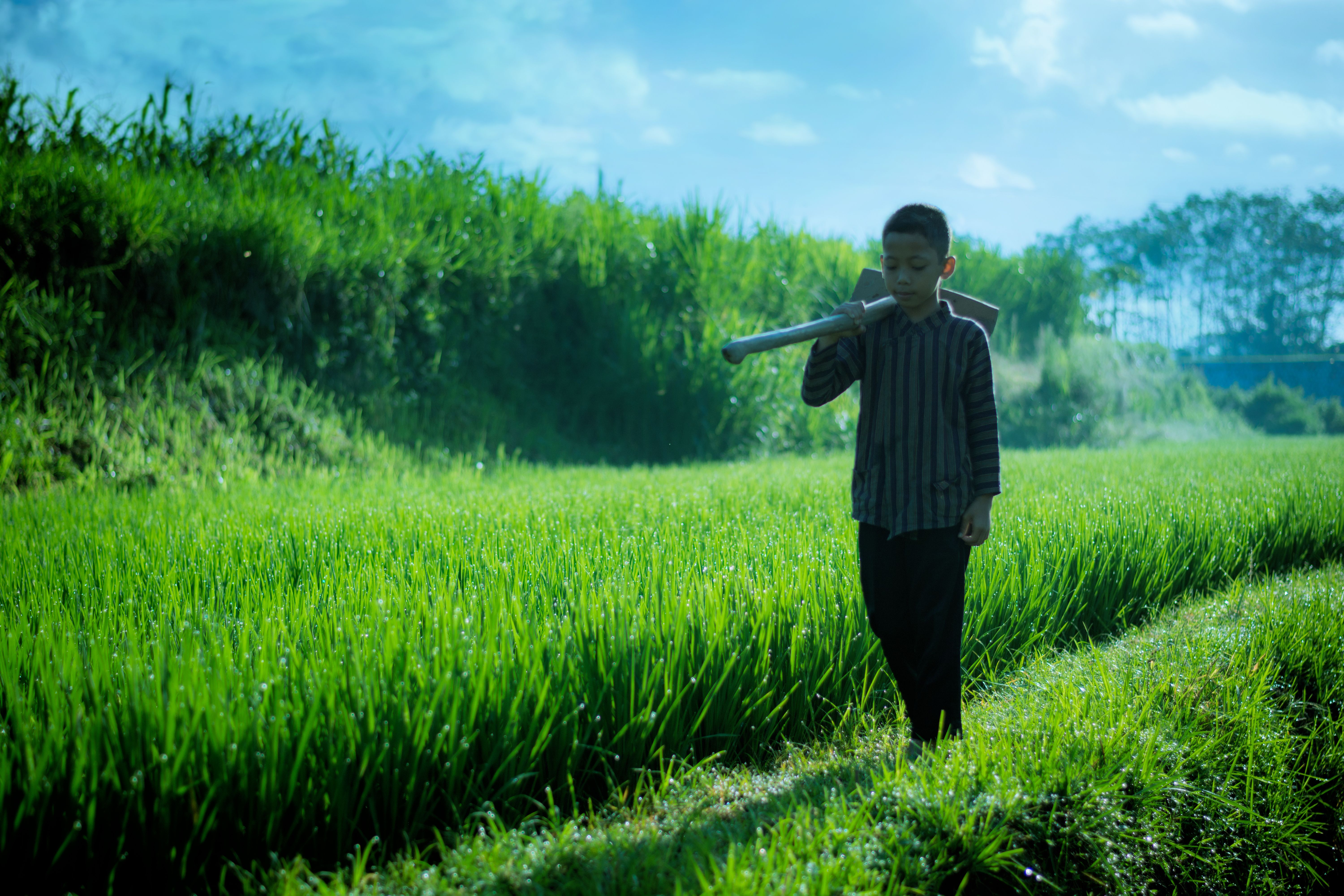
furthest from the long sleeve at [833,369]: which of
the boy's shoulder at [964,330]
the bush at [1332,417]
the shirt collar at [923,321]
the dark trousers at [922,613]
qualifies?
the bush at [1332,417]

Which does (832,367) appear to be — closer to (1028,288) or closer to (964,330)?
(964,330)

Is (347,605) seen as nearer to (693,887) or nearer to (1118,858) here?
(693,887)

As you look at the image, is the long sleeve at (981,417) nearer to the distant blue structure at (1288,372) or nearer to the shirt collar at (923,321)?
the shirt collar at (923,321)

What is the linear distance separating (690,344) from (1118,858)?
20.9ft

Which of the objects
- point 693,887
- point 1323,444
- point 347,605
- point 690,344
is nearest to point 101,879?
point 347,605

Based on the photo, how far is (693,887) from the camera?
5.05 ft

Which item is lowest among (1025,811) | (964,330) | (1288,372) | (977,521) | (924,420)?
(1025,811)

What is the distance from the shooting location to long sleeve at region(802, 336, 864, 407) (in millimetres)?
2256

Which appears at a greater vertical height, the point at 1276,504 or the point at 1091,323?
the point at 1091,323

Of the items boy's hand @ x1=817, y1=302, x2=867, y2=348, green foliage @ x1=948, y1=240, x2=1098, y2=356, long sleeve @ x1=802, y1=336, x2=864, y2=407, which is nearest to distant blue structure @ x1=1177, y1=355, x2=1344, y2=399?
green foliage @ x1=948, y1=240, x2=1098, y2=356

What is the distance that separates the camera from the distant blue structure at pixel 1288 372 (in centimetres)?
2027

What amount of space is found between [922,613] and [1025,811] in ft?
1.74

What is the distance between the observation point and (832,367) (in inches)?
89.7

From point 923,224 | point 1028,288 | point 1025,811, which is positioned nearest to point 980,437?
point 923,224
